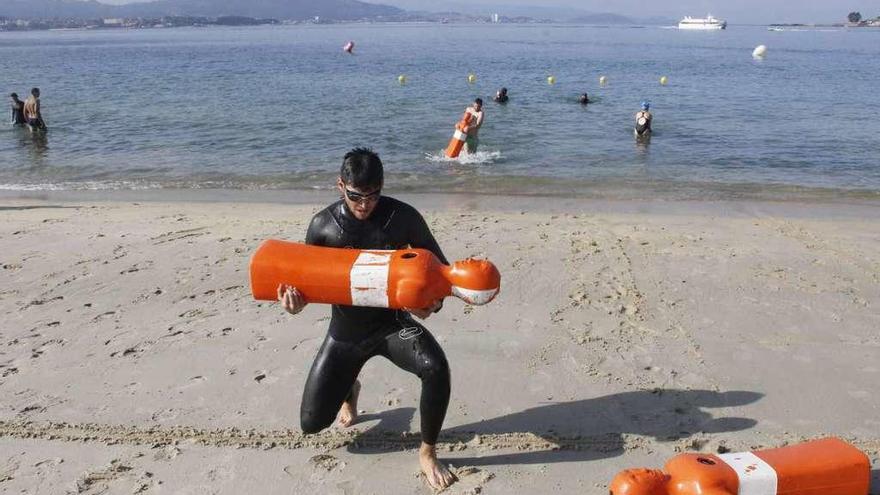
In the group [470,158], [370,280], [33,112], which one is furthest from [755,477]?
[33,112]

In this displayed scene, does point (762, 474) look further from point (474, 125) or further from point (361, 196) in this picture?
point (474, 125)

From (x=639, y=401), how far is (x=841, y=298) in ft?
10.3

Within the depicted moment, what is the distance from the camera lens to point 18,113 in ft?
67.4

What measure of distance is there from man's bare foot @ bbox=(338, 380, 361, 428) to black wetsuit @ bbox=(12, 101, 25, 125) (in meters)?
20.5

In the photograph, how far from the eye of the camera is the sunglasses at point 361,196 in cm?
348

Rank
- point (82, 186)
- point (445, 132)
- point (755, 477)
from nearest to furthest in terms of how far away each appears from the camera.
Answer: point (755, 477) < point (82, 186) < point (445, 132)

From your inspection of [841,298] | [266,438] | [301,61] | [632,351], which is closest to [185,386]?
[266,438]

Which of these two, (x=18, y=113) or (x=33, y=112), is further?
(x=18, y=113)

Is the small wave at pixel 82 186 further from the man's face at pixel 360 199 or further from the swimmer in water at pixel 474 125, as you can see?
the man's face at pixel 360 199

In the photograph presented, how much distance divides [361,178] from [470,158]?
12634mm

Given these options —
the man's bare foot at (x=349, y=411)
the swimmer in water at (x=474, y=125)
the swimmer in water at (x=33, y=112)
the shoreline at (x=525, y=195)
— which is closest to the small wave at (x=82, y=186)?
the shoreline at (x=525, y=195)

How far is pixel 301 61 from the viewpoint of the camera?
5209cm

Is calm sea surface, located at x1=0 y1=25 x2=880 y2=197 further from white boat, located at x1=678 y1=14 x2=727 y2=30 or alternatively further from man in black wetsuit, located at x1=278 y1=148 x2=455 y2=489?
white boat, located at x1=678 y1=14 x2=727 y2=30

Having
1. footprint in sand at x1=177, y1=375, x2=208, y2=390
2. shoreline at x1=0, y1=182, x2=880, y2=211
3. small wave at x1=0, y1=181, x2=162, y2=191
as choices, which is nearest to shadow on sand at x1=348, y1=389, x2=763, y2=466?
footprint in sand at x1=177, y1=375, x2=208, y2=390
